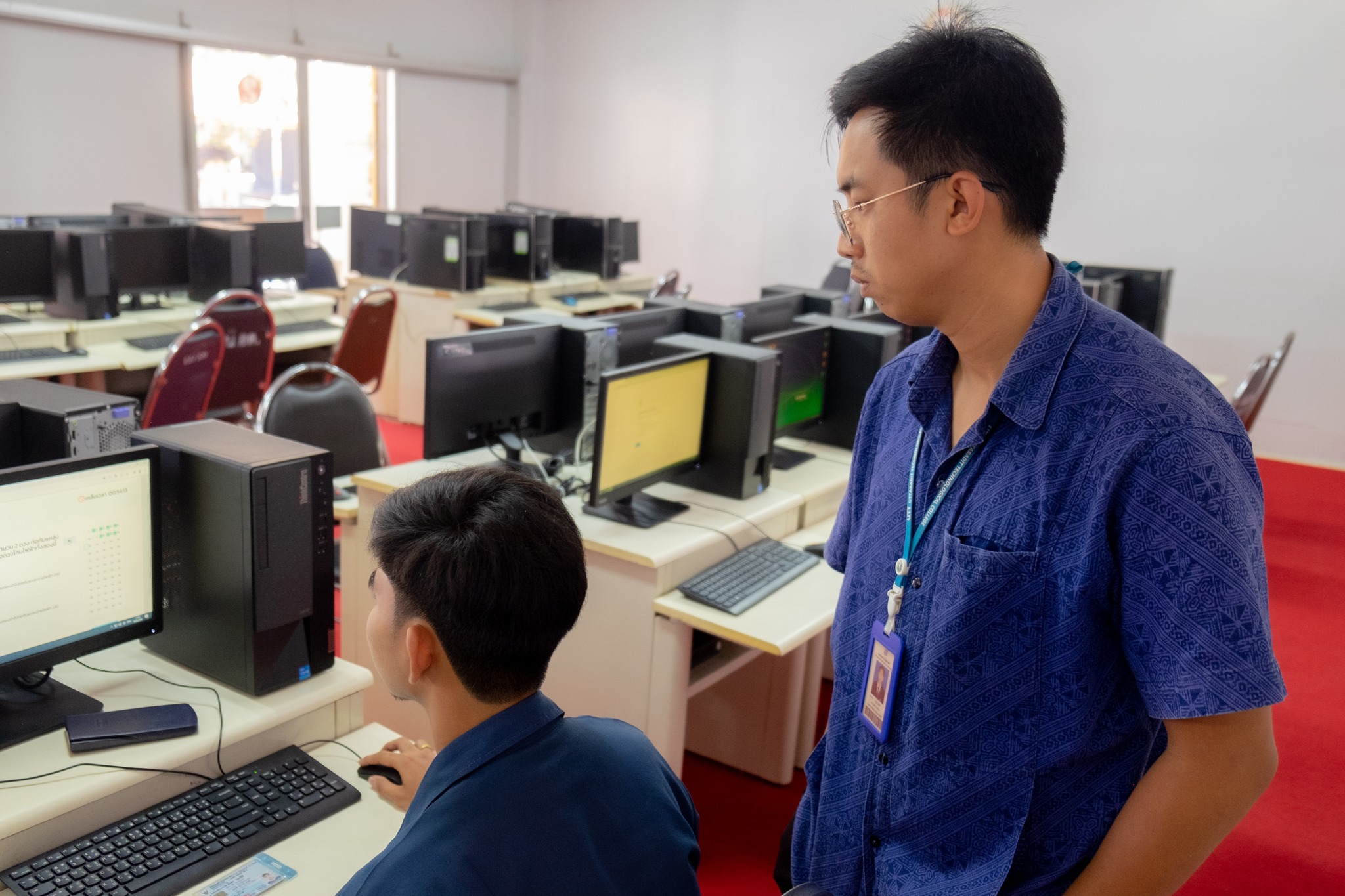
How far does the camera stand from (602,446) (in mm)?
2520

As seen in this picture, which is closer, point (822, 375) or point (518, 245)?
point (822, 375)

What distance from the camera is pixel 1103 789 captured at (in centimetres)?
101

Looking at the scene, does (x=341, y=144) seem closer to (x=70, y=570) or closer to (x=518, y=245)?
(x=518, y=245)

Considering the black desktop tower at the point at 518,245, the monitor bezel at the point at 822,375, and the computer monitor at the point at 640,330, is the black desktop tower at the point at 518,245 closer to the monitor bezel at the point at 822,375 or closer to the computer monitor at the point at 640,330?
the monitor bezel at the point at 822,375

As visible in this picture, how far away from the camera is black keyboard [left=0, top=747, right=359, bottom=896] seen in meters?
1.30

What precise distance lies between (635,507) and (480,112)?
733 cm

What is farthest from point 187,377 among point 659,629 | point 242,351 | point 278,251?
point 659,629

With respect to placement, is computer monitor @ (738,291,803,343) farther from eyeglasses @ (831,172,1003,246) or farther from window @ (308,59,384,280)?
window @ (308,59,384,280)

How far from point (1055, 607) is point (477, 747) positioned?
59 centimetres

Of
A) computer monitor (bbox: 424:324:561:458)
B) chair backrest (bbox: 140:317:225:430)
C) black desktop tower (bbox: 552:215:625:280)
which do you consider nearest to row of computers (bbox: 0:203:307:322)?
chair backrest (bbox: 140:317:225:430)

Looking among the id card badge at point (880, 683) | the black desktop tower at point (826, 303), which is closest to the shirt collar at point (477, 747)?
the id card badge at point (880, 683)

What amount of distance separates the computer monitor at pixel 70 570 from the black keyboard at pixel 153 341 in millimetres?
3457

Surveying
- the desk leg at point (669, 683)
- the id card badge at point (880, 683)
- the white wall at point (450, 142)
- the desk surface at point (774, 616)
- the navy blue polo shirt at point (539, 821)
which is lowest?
the desk leg at point (669, 683)

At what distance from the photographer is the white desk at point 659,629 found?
8.12 ft
